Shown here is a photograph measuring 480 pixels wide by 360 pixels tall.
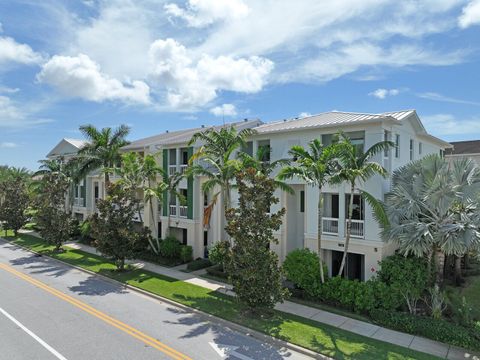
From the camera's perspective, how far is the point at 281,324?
13.6m

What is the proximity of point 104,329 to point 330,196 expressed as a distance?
13619 mm

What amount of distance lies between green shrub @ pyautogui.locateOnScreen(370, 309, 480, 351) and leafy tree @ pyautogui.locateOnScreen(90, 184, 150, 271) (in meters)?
14.4

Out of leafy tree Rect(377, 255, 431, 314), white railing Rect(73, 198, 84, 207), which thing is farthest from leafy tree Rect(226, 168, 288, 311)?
white railing Rect(73, 198, 84, 207)

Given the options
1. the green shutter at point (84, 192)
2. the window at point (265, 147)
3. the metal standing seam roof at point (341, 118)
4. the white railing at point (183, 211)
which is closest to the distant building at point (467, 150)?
the metal standing seam roof at point (341, 118)

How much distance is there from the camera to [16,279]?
777 inches

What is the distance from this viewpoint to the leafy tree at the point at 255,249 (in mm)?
13961

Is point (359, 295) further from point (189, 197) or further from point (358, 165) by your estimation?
point (189, 197)

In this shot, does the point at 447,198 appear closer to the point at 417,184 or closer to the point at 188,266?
the point at 417,184

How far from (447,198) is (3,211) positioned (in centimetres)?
3937

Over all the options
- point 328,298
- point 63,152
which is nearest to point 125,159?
point 328,298

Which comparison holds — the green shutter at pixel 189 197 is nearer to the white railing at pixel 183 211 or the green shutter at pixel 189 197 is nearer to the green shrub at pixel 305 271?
the white railing at pixel 183 211

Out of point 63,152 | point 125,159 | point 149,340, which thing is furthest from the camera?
point 63,152

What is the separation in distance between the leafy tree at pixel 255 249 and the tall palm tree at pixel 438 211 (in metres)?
5.92

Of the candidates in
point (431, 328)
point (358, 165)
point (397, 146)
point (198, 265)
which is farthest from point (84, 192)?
point (431, 328)
